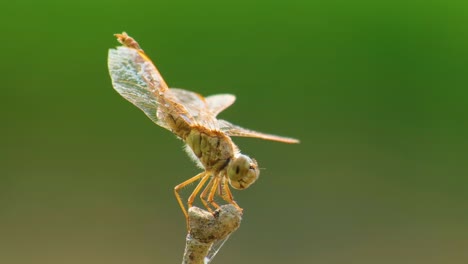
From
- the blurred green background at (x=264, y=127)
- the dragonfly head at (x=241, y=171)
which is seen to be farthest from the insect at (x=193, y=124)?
the blurred green background at (x=264, y=127)

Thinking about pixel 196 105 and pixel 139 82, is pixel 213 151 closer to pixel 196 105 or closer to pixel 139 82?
pixel 196 105

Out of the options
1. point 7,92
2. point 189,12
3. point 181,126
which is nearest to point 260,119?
point 189,12

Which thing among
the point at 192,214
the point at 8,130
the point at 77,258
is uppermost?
the point at 192,214

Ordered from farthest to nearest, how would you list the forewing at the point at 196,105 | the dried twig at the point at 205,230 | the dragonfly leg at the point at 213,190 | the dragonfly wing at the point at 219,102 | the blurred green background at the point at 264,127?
the blurred green background at the point at 264,127 < the dragonfly wing at the point at 219,102 < the dragonfly leg at the point at 213,190 < the forewing at the point at 196,105 < the dried twig at the point at 205,230

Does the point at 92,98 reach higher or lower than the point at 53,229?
higher

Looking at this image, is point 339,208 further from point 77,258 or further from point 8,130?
point 8,130

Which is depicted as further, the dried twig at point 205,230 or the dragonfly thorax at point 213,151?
the dragonfly thorax at point 213,151

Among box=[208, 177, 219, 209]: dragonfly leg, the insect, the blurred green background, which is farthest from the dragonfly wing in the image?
the blurred green background

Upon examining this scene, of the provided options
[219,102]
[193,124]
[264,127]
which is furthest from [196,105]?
[264,127]

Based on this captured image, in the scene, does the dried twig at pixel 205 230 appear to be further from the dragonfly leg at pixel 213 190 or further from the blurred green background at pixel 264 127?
the blurred green background at pixel 264 127
